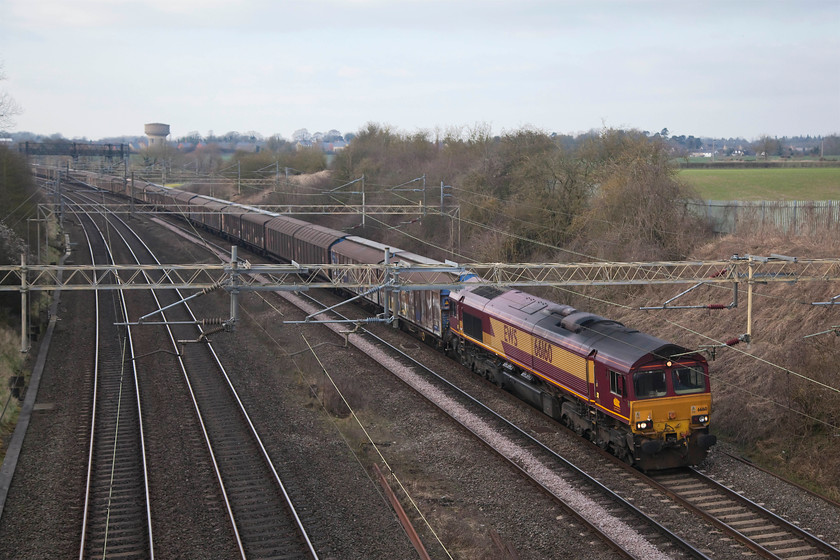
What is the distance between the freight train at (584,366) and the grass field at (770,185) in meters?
21.1

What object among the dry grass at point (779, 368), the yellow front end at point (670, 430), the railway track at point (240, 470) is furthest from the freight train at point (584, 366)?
the railway track at point (240, 470)

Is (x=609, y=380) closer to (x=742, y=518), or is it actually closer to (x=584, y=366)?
(x=584, y=366)

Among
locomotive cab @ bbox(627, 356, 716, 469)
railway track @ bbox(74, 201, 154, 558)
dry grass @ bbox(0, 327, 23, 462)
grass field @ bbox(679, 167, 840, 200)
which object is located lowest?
railway track @ bbox(74, 201, 154, 558)

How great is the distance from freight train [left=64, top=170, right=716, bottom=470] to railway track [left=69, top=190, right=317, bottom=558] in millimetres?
5491

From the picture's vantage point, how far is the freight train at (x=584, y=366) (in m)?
16.5

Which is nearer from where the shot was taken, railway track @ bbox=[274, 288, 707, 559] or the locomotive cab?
railway track @ bbox=[274, 288, 707, 559]

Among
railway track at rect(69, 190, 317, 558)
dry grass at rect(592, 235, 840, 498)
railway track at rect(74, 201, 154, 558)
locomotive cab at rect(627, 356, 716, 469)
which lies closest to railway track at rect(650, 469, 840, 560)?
locomotive cab at rect(627, 356, 716, 469)

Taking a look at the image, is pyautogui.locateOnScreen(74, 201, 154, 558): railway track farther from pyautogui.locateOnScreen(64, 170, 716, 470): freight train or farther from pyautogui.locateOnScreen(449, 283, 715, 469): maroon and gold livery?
pyautogui.locateOnScreen(449, 283, 715, 469): maroon and gold livery

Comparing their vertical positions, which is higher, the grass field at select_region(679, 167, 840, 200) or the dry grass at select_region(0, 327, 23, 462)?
the grass field at select_region(679, 167, 840, 200)

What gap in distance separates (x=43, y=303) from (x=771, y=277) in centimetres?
3193

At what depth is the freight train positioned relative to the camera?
1652 cm

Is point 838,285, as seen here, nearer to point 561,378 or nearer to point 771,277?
point 771,277

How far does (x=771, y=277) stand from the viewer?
19.6 m

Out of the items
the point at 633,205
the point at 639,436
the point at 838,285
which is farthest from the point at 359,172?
the point at 639,436
